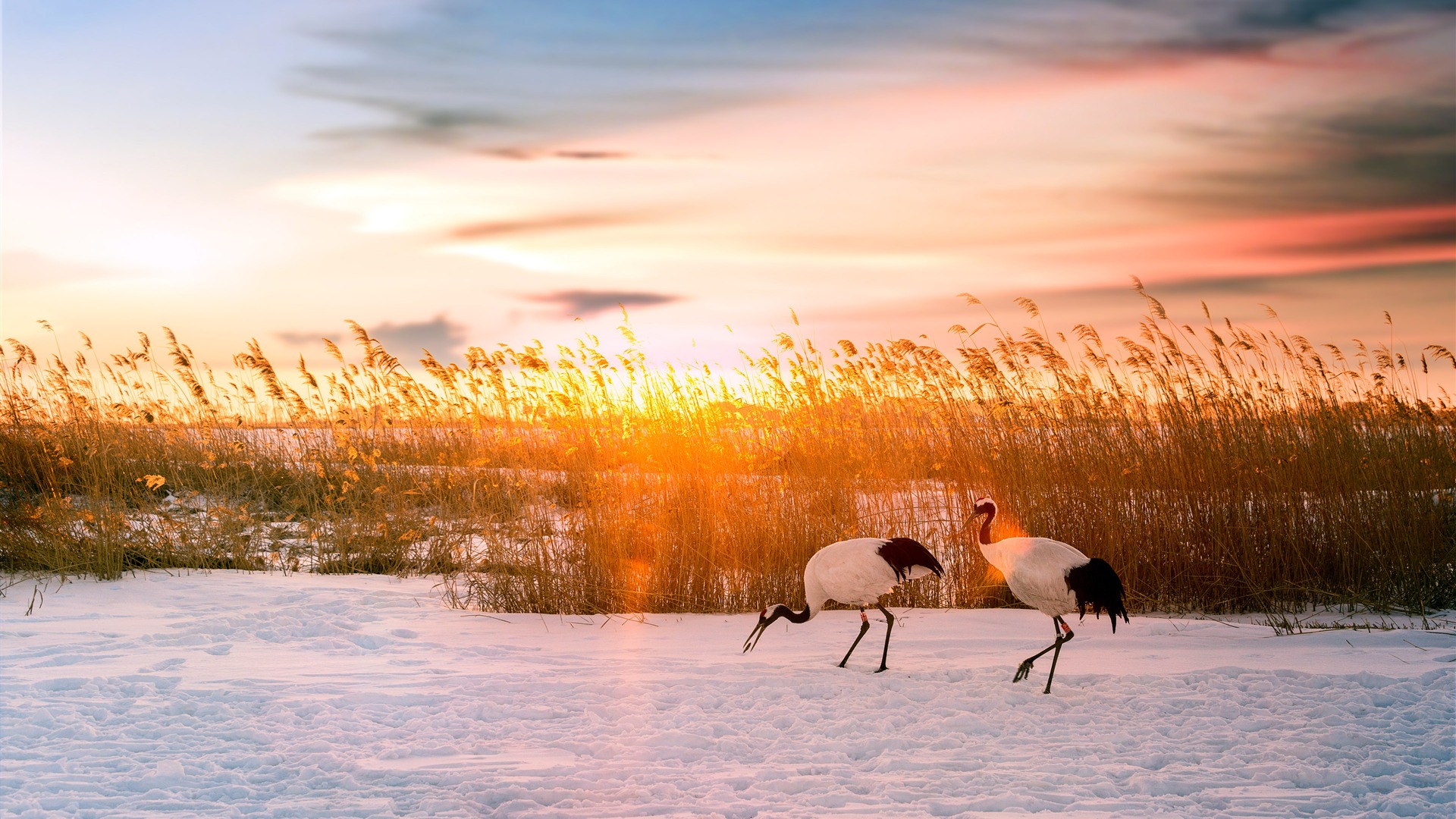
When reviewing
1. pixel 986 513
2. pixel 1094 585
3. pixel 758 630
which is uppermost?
pixel 986 513

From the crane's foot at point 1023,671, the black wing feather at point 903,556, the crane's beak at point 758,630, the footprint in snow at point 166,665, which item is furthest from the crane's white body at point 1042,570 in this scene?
the footprint in snow at point 166,665

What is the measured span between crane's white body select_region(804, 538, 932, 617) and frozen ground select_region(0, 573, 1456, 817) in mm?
420

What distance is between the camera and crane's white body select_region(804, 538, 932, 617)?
5.20m

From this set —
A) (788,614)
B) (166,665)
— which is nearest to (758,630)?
(788,614)

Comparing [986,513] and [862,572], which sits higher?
[986,513]

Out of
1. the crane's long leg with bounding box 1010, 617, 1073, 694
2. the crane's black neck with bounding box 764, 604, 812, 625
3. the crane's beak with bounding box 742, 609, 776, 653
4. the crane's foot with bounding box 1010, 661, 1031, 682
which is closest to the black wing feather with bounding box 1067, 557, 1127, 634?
the crane's long leg with bounding box 1010, 617, 1073, 694

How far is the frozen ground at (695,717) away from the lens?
356 cm

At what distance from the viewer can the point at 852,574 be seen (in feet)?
17.2

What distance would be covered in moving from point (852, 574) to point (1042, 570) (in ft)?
3.26

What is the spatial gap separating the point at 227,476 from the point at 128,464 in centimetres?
125

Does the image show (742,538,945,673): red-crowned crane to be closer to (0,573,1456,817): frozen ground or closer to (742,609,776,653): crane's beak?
(742,609,776,653): crane's beak

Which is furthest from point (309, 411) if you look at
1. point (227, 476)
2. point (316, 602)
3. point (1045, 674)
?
point (1045, 674)

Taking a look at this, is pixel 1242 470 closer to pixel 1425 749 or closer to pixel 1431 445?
pixel 1431 445

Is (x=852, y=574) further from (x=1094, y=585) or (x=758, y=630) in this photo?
(x=1094, y=585)
